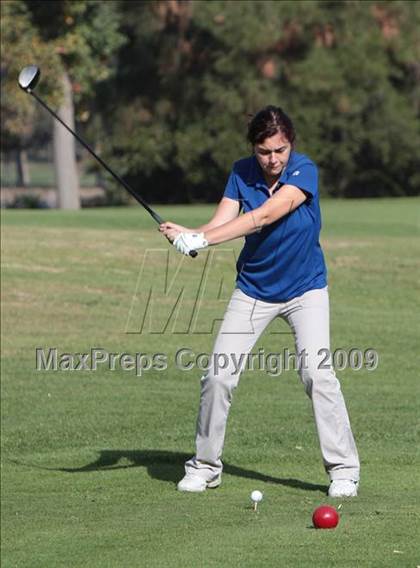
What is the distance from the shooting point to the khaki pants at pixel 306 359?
26.5 feet

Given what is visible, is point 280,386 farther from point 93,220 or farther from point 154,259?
point 93,220

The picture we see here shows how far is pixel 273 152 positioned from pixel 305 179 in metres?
0.24

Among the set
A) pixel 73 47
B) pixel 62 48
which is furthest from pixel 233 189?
pixel 73 47

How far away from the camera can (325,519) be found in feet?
23.1

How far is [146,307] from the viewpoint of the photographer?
Answer: 61.4 feet

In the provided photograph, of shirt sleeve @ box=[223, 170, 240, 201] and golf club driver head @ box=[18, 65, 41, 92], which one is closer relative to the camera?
shirt sleeve @ box=[223, 170, 240, 201]

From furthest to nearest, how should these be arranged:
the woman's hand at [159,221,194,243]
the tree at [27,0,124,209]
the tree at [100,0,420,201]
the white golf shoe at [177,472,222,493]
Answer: the tree at [100,0,420,201], the tree at [27,0,124,209], the white golf shoe at [177,472,222,493], the woman's hand at [159,221,194,243]

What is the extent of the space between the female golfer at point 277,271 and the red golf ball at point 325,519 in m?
1.01

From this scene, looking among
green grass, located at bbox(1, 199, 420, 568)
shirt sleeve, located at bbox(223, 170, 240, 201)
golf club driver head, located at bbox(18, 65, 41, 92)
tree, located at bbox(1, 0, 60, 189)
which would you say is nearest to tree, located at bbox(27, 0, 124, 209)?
tree, located at bbox(1, 0, 60, 189)

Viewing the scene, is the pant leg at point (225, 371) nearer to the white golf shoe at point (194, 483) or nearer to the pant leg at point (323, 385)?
the white golf shoe at point (194, 483)

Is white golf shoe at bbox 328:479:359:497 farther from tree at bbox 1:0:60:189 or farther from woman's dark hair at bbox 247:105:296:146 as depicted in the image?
tree at bbox 1:0:60:189

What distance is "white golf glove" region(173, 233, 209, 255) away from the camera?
25.1ft

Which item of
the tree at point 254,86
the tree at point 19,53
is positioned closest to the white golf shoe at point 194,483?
the tree at point 19,53

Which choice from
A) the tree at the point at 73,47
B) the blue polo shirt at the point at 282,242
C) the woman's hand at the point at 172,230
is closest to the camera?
the woman's hand at the point at 172,230
